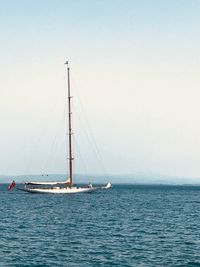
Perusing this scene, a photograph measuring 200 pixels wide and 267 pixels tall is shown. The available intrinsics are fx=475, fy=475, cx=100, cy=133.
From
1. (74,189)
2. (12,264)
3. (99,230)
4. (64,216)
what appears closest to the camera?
(12,264)

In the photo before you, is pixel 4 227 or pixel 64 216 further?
pixel 64 216

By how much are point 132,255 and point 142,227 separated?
20133 millimetres

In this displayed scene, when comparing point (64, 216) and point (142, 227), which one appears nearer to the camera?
point (142, 227)

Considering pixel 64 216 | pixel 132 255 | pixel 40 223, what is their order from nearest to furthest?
pixel 132 255 → pixel 40 223 → pixel 64 216

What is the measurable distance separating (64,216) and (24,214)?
301 inches

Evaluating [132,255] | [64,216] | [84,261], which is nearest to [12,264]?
[84,261]

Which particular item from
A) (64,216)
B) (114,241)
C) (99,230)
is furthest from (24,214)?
(114,241)

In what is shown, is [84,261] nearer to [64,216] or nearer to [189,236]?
[189,236]

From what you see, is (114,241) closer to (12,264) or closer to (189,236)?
(189,236)

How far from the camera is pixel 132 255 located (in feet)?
150

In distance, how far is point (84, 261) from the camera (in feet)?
139

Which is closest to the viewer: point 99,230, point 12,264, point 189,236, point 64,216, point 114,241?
point 12,264

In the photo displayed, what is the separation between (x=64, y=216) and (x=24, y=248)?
31.5 m

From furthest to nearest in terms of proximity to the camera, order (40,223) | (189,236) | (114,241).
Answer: (40,223)
(189,236)
(114,241)
